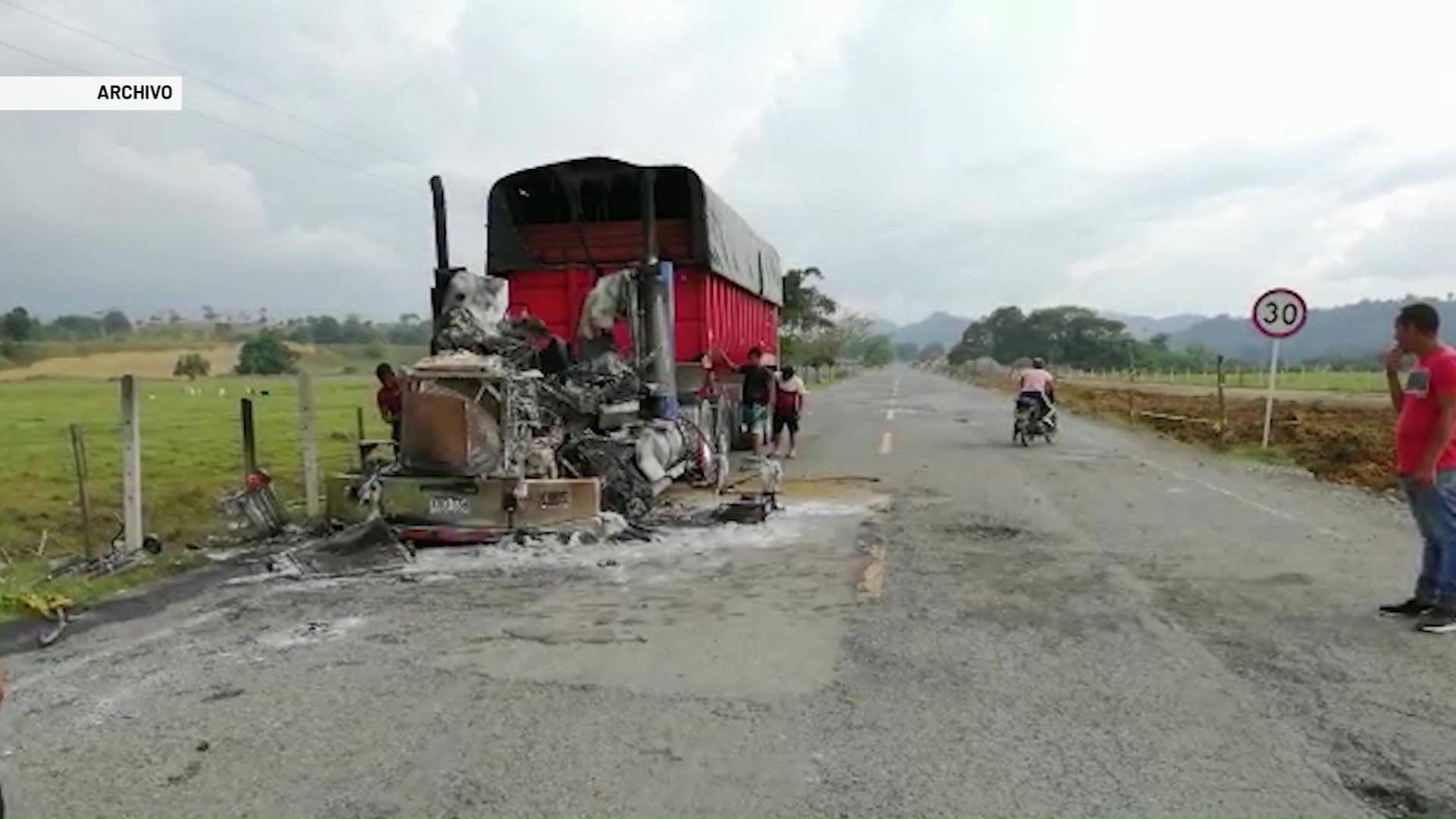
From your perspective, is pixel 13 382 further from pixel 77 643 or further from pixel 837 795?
pixel 837 795

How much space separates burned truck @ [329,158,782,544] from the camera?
30.5ft

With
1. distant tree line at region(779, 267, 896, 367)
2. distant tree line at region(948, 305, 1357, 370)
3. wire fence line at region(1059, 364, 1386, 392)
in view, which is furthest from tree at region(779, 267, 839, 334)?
distant tree line at region(948, 305, 1357, 370)

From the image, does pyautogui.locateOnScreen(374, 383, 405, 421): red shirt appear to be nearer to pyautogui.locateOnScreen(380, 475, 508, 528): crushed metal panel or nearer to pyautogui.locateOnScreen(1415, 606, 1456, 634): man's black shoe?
pyautogui.locateOnScreen(380, 475, 508, 528): crushed metal panel

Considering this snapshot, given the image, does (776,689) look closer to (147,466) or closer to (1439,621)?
(1439,621)

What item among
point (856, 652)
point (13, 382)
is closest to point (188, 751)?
point (856, 652)

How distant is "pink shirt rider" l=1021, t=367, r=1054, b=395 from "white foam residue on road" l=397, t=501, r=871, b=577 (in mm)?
10365

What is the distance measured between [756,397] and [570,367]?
15.5 feet

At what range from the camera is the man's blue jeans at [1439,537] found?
20.7ft

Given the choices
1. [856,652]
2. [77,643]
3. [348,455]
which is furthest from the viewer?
[348,455]

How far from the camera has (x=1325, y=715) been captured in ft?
15.3

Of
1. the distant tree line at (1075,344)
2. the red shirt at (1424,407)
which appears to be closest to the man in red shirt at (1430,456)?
the red shirt at (1424,407)

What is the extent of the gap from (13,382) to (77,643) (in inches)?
1538

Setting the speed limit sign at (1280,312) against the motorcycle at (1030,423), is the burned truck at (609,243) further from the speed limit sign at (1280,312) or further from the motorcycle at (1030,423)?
the speed limit sign at (1280,312)

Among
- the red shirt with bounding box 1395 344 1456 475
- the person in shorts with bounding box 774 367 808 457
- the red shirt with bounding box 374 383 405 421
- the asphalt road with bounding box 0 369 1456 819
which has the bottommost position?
the asphalt road with bounding box 0 369 1456 819
